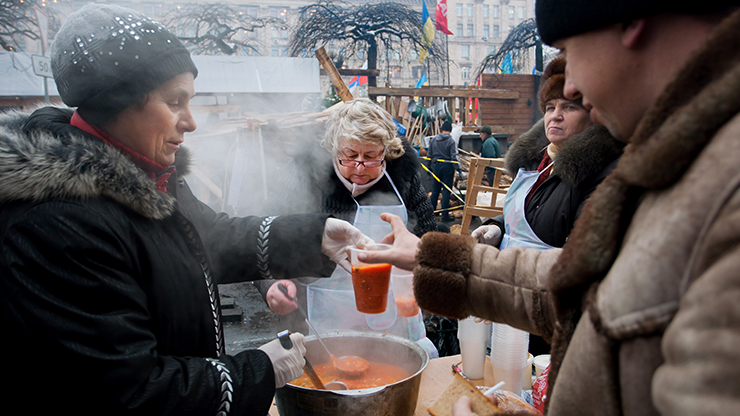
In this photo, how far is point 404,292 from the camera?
→ 7.93 ft

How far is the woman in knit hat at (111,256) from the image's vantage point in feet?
3.38

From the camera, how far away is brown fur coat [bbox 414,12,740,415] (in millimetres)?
508

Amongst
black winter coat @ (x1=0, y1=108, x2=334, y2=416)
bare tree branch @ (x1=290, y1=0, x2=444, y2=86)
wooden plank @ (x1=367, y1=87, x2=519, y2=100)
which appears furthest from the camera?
bare tree branch @ (x1=290, y1=0, x2=444, y2=86)

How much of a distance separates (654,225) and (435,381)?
60.5 inches

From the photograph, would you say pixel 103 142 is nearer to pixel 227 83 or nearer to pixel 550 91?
pixel 550 91

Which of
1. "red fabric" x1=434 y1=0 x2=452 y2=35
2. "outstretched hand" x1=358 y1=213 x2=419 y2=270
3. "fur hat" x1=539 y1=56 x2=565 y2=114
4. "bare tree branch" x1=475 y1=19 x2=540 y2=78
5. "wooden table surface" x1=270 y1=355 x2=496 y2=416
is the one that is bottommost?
"wooden table surface" x1=270 y1=355 x2=496 y2=416

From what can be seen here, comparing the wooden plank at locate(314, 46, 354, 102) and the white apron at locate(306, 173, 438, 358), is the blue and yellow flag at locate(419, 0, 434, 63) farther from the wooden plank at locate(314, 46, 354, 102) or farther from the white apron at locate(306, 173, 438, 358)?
the white apron at locate(306, 173, 438, 358)

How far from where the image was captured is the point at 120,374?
1043 mm

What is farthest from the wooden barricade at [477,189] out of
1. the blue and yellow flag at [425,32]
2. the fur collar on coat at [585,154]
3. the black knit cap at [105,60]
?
the blue and yellow flag at [425,32]

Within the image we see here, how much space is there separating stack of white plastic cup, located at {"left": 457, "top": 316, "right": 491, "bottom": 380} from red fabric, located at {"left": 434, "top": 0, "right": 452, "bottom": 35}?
1397cm

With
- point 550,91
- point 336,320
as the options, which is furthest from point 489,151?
point 336,320

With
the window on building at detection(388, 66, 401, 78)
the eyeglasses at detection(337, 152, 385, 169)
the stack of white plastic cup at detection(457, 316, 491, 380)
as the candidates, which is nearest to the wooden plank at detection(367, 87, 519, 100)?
the window on building at detection(388, 66, 401, 78)

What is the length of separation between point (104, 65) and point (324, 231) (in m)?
1.12

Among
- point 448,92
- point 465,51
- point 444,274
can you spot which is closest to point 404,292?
point 444,274
